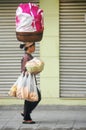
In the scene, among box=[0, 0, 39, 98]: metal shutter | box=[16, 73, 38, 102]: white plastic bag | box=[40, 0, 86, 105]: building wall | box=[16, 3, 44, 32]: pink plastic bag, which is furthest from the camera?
box=[0, 0, 39, 98]: metal shutter

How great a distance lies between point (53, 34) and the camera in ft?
47.5

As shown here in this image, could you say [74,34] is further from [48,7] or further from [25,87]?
[25,87]

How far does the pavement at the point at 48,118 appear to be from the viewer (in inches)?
471

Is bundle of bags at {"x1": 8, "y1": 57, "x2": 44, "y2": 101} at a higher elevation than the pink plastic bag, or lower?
lower

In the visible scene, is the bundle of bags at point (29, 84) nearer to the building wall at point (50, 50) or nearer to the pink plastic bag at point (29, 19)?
the pink plastic bag at point (29, 19)

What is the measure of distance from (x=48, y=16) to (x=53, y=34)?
1.58ft

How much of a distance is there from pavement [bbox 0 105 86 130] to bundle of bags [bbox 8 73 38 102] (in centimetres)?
67

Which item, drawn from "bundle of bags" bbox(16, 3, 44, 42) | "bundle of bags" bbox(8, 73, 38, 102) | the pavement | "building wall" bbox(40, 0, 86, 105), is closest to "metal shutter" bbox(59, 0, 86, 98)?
"building wall" bbox(40, 0, 86, 105)

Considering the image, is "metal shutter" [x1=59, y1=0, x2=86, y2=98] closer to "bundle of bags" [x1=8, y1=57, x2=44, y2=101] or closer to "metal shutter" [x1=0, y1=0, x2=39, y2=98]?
"metal shutter" [x1=0, y1=0, x2=39, y2=98]

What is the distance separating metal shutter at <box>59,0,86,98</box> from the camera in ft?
47.5

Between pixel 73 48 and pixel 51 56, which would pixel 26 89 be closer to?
pixel 51 56

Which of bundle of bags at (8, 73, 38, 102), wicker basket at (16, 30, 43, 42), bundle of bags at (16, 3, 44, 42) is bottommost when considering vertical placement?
bundle of bags at (8, 73, 38, 102)

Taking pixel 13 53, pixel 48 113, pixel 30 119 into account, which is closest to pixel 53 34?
pixel 13 53

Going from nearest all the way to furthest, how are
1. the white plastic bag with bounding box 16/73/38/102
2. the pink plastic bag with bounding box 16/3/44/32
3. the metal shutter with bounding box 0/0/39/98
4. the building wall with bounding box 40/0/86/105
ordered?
the white plastic bag with bounding box 16/73/38/102, the pink plastic bag with bounding box 16/3/44/32, the building wall with bounding box 40/0/86/105, the metal shutter with bounding box 0/0/39/98
